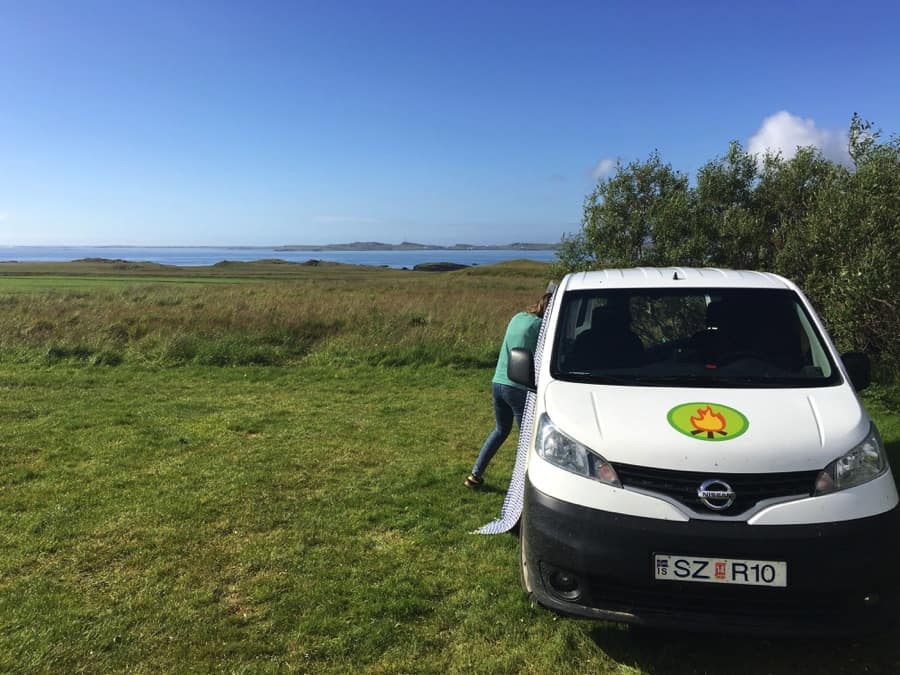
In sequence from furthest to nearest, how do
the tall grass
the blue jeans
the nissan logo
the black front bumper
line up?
the tall grass, the blue jeans, the nissan logo, the black front bumper

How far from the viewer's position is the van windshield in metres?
3.71

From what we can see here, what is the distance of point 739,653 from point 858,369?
75.8 inches

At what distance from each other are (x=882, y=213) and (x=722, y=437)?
23.8 feet

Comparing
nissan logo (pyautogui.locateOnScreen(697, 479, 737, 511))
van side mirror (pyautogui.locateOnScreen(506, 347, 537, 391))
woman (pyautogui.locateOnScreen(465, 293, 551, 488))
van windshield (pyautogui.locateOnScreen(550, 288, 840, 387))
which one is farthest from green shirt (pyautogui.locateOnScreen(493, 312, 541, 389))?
nissan logo (pyautogui.locateOnScreen(697, 479, 737, 511))

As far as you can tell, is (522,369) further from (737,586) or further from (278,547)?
(278,547)

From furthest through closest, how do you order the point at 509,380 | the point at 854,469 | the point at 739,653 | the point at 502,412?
the point at 502,412 → the point at 509,380 → the point at 739,653 → the point at 854,469

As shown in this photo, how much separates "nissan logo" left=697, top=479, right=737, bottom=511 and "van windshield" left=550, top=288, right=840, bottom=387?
2.77 ft

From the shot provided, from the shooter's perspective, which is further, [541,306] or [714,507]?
[541,306]

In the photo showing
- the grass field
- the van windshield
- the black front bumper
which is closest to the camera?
the black front bumper

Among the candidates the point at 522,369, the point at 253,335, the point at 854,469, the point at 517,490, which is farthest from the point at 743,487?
the point at 253,335

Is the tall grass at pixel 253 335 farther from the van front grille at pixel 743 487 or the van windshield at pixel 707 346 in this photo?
the van front grille at pixel 743 487

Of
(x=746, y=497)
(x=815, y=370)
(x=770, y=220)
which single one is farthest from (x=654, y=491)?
(x=770, y=220)

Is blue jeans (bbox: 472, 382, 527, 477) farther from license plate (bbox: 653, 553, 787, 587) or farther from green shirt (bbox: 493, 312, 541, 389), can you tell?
license plate (bbox: 653, 553, 787, 587)

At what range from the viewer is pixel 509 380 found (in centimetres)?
505
